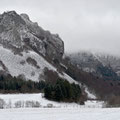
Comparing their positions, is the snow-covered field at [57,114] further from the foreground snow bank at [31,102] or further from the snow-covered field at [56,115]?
the foreground snow bank at [31,102]

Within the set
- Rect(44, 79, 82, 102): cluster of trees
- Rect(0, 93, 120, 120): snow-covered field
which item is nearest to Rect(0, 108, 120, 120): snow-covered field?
Rect(0, 93, 120, 120): snow-covered field

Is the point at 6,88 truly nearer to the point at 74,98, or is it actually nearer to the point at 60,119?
the point at 74,98

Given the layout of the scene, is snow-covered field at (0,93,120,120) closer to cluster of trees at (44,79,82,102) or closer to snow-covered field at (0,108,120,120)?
snow-covered field at (0,108,120,120)

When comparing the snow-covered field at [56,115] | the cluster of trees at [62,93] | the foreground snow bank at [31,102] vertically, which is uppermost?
the cluster of trees at [62,93]

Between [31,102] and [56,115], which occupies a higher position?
[31,102]

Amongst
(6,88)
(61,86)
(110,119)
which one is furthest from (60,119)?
(6,88)

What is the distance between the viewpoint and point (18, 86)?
622 ft

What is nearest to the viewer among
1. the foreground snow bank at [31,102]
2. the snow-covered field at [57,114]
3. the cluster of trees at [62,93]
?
the snow-covered field at [57,114]

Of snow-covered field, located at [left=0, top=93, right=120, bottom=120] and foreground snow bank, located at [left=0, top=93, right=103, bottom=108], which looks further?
foreground snow bank, located at [left=0, top=93, right=103, bottom=108]

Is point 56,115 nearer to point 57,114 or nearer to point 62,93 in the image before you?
point 57,114

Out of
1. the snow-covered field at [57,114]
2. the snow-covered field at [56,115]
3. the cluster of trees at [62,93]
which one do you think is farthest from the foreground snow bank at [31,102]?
the snow-covered field at [56,115]

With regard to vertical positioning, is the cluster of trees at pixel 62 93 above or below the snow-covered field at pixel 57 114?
above

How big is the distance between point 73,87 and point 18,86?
178 feet

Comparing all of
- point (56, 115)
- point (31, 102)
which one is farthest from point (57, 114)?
point (31, 102)
